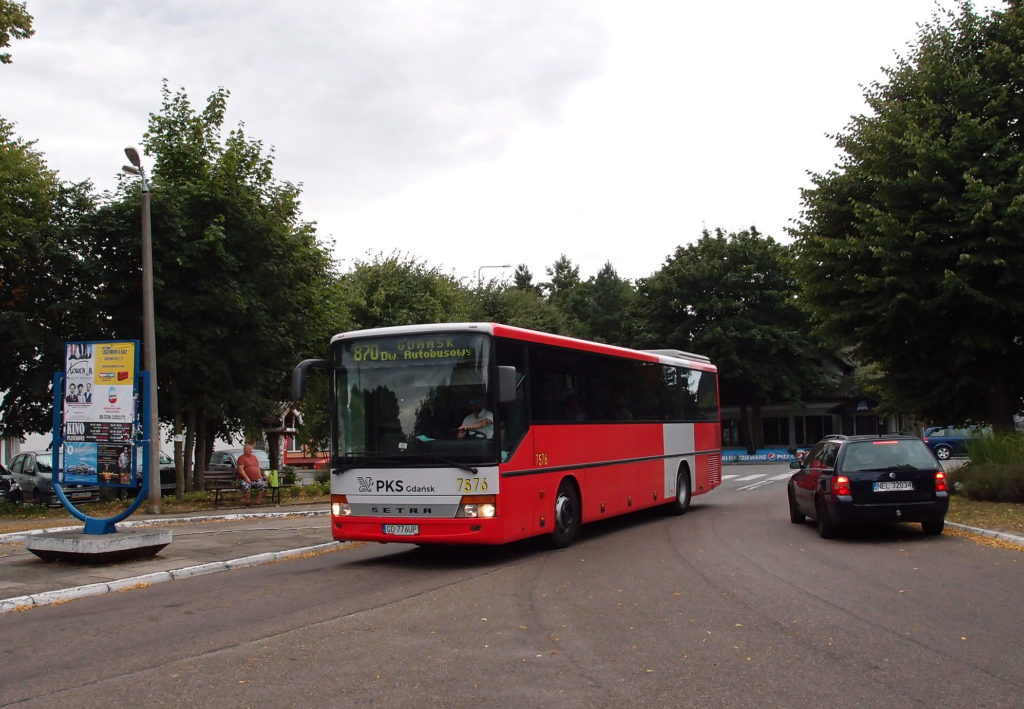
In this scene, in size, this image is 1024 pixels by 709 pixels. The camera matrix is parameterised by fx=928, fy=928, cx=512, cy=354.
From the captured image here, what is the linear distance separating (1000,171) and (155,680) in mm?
18759

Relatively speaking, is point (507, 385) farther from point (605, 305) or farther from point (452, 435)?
point (605, 305)

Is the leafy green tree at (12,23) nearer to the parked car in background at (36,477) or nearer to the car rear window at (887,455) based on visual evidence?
the parked car in background at (36,477)

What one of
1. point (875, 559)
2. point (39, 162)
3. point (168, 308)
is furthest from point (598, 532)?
point (39, 162)

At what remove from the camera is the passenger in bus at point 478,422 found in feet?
38.2

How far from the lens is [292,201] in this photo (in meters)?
26.8

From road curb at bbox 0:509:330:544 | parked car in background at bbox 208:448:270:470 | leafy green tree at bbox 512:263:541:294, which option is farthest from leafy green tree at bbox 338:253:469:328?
leafy green tree at bbox 512:263:541:294

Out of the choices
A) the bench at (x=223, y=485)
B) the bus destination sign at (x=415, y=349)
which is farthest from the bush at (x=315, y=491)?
the bus destination sign at (x=415, y=349)

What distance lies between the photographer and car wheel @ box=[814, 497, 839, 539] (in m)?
13.6

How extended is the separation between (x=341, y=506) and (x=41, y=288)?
16145mm

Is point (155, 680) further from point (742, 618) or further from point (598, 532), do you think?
point (598, 532)

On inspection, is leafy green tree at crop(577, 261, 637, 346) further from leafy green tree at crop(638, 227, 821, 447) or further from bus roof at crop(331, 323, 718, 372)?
bus roof at crop(331, 323, 718, 372)

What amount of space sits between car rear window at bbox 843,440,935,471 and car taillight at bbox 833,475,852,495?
0.18m

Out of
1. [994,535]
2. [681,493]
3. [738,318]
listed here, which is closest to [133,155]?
[681,493]

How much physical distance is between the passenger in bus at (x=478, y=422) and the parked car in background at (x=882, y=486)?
5.32m
